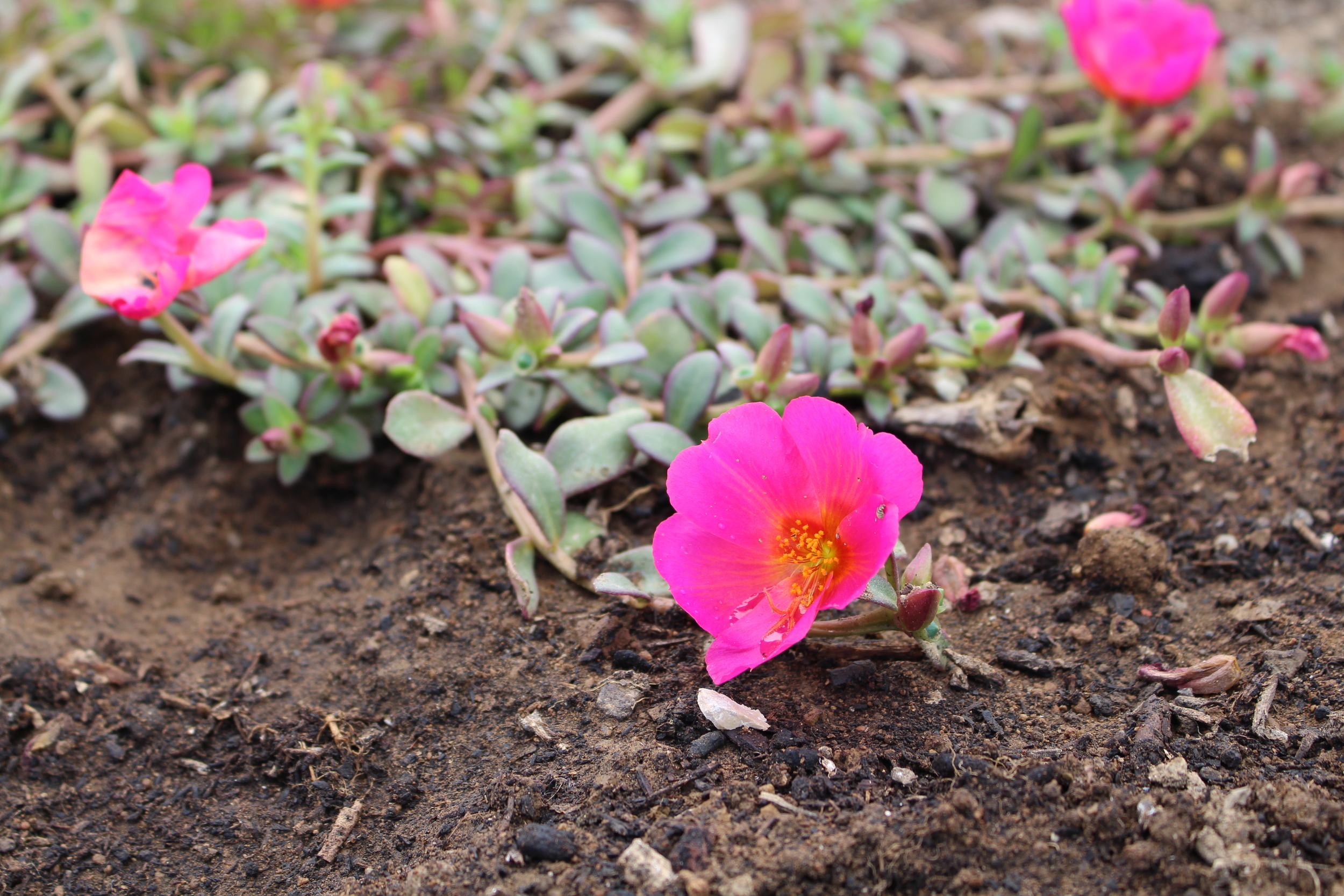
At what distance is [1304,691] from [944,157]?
151 centimetres

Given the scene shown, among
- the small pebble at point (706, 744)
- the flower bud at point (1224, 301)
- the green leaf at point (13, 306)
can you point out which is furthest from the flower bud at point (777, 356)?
the green leaf at point (13, 306)

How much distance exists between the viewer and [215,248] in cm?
165

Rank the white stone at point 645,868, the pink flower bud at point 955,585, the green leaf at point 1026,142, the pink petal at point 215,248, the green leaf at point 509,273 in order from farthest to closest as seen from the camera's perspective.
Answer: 1. the green leaf at point 1026,142
2. the green leaf at point 509,273
3. the pink petal at point 215,248
4. the pink flower bud at point 955,585
5. the white stone at point 645,868

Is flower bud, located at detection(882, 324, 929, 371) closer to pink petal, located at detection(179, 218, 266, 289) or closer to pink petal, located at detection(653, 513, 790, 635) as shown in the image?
pink petal, located at detection(653, 513, 790, 635)

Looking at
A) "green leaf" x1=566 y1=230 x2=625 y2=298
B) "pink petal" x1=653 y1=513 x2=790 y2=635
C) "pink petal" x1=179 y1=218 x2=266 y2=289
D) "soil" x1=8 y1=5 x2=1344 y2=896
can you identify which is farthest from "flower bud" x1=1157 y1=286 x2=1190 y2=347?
"pink petal" x1=179 y1=218 x2=266 y2=289

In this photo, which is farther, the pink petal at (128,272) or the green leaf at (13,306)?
the green leaf at (13,306)

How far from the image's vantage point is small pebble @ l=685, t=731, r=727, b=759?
4.34ft

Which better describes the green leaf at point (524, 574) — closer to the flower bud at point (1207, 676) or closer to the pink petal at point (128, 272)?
the pink petal at point (128, 272)

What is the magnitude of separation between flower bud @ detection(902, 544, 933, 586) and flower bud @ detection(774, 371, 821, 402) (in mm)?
374

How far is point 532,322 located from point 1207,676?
110 cm

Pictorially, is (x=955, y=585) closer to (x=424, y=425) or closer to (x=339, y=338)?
(x=424, y=425)

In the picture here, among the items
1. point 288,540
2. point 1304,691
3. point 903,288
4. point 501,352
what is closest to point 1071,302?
point 903,288

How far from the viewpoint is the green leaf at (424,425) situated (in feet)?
5.60

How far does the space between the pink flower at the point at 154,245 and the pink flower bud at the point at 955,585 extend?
3.78ft
